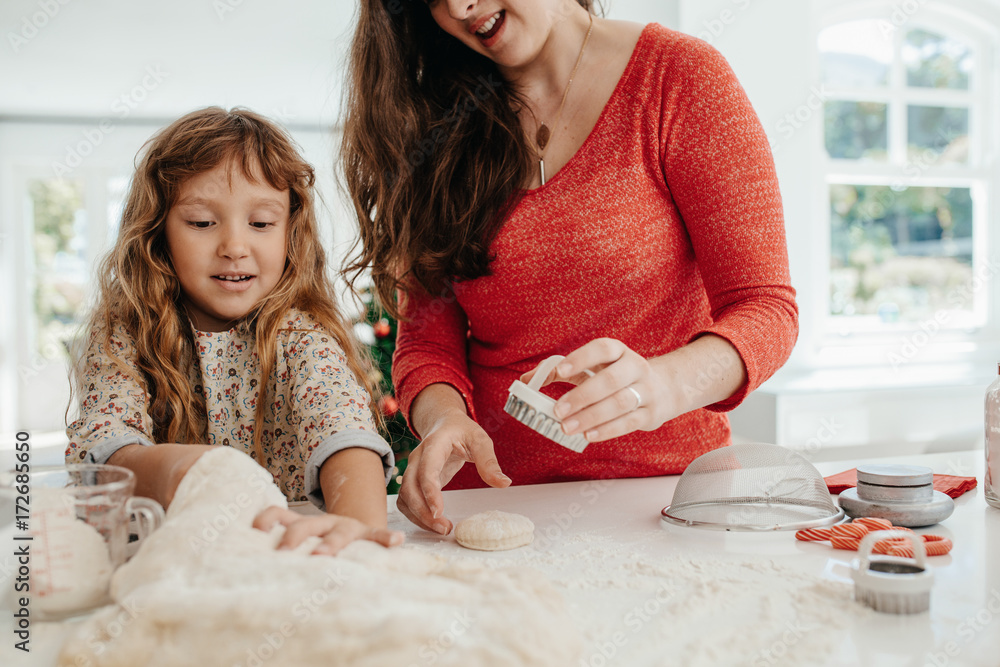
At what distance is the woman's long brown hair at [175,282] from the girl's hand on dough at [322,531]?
442mm

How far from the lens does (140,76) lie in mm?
5684

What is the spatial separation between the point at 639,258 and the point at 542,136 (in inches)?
10.7

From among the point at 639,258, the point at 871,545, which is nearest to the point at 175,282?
the point at 639,258

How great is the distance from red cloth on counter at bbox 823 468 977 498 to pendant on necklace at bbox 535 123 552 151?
0.65m

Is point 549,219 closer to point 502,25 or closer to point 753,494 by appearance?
point 502,25

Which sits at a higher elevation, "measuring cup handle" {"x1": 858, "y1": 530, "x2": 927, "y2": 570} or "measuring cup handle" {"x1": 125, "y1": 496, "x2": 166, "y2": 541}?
"measuring cup handle" {"x1": 125, "y1": 496, "x2": 166, "y2": 541}

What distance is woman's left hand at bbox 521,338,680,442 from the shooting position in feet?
2.54

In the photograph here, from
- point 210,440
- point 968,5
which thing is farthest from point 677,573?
point 968,5

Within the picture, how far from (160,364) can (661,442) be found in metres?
0.73

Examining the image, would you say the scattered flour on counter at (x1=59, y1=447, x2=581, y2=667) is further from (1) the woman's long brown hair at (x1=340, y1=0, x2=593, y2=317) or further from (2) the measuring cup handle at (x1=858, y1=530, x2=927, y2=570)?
(1) the woman's long brown hair at (x1=340, y1=0, x2=593, y2=317)

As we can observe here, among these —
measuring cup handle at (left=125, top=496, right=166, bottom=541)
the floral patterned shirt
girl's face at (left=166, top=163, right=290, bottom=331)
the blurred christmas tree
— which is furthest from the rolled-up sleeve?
the blurred christmas tree

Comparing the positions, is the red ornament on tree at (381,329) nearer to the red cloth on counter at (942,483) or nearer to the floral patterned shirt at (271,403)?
the floral patterned shirt at (271,403)

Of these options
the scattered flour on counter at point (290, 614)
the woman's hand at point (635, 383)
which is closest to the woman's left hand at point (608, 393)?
the woman's hand at point (635, 383)

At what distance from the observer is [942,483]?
1047 mm
